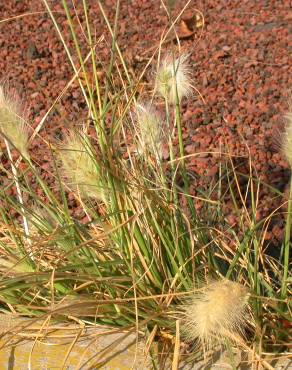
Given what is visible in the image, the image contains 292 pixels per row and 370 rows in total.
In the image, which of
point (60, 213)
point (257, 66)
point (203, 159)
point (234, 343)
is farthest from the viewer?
point (257, 66)

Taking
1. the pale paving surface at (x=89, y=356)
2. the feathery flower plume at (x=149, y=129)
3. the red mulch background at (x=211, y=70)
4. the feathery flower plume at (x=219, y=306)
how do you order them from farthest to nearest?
the red mulch background at (x=211, y=70) < the feathery flower plume at (x=149, y=129) < the pale paving surface at (x=89, y=356) < the feathery flower plume at (x=219, y=306)

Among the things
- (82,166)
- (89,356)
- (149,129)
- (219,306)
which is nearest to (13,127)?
(82,166)

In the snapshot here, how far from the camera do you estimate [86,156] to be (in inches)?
76.2

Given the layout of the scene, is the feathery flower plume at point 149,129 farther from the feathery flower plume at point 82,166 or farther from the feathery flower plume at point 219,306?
the feathery flower plume at point 219,306

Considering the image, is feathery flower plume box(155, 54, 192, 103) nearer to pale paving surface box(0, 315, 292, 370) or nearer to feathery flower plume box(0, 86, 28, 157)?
feathery flower plume box(0, 86, 28, 157)

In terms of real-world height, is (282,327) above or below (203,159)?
above

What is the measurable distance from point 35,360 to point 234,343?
1.47 ft

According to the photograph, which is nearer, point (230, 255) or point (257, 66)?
point (230, 255)

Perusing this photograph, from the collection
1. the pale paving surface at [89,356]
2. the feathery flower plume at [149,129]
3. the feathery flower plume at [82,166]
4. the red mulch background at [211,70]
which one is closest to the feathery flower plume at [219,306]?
the pale paving surface at [89,356]

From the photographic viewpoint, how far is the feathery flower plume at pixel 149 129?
2.05m

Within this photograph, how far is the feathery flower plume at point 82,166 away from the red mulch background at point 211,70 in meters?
0.83

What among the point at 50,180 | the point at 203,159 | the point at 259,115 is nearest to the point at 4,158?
the point at 50,180

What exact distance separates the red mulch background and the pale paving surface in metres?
1.04

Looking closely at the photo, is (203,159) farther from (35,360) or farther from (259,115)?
(35,360)
